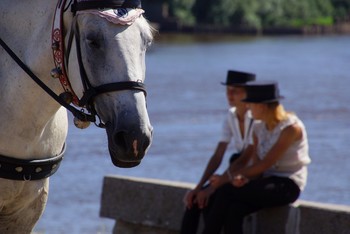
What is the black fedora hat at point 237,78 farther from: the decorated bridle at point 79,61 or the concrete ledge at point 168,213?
the decorated bridle at point 79,61

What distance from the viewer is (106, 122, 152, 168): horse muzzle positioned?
3881mm

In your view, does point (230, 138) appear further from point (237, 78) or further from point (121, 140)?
point (121, 140)

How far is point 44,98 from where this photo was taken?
4418 mm

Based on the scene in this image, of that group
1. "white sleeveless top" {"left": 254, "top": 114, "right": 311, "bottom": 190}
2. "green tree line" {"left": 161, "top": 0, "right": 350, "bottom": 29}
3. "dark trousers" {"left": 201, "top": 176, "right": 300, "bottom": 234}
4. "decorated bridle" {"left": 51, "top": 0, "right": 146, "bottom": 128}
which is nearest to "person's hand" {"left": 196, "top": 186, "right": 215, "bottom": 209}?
"dark trousers" {"left": 201, "top": 176, "right": 300, "bottom": 234}

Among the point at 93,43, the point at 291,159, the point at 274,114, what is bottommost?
the point at 291,159

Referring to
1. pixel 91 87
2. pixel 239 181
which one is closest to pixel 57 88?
pixel 91 87

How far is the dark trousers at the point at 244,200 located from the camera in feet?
23.4

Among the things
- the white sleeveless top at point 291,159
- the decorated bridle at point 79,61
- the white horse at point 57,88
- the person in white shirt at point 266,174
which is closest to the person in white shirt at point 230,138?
the person in white shirt at point 266,174

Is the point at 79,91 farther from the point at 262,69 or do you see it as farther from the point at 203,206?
the point at 262,69

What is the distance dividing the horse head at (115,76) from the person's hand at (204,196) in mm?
3404

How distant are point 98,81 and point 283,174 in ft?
11.2

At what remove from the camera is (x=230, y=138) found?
316 inches

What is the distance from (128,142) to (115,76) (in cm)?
28

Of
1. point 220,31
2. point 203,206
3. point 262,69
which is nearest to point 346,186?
point 203,206
